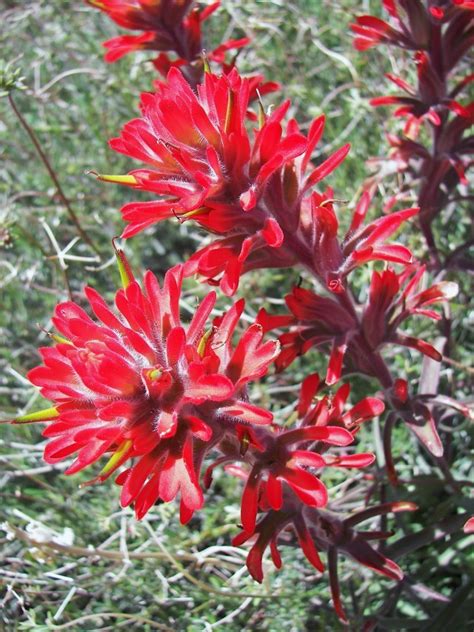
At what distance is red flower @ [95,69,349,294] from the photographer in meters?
0.84

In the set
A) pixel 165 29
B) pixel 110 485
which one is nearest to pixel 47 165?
pixel 165 29

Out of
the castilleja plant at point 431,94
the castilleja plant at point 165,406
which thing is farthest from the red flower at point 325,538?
the castilleja plant at point 431,94

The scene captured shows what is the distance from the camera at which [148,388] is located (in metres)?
0.81

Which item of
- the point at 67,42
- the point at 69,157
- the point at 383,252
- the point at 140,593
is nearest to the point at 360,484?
the point at 140,593

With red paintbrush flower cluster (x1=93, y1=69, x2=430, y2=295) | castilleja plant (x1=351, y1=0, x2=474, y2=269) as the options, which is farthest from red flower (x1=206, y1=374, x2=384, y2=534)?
castilleja plant (x1=351, y1=0, x2=474, y2=269)

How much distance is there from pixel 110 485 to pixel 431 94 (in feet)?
3.24

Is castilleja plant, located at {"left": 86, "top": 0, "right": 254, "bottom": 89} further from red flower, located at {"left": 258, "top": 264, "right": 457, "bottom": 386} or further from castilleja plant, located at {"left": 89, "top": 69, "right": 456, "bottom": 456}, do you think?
red flower, located at {"left": 258, "top": 264, "right": 457, "bottom": 386}

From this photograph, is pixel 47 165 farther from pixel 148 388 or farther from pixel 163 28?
pixel 148 388

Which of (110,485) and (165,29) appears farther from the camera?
(110,485)

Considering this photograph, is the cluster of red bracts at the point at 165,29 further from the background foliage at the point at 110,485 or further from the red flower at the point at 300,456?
the red flower at the point at 300,456

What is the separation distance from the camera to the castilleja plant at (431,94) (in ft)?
3.70

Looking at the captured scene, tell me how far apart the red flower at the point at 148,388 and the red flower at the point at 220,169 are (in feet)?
0.25

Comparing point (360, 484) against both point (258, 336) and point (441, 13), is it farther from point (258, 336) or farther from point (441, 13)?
point (441, 13)

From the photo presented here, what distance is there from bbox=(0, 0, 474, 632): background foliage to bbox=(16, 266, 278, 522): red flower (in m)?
0.45
